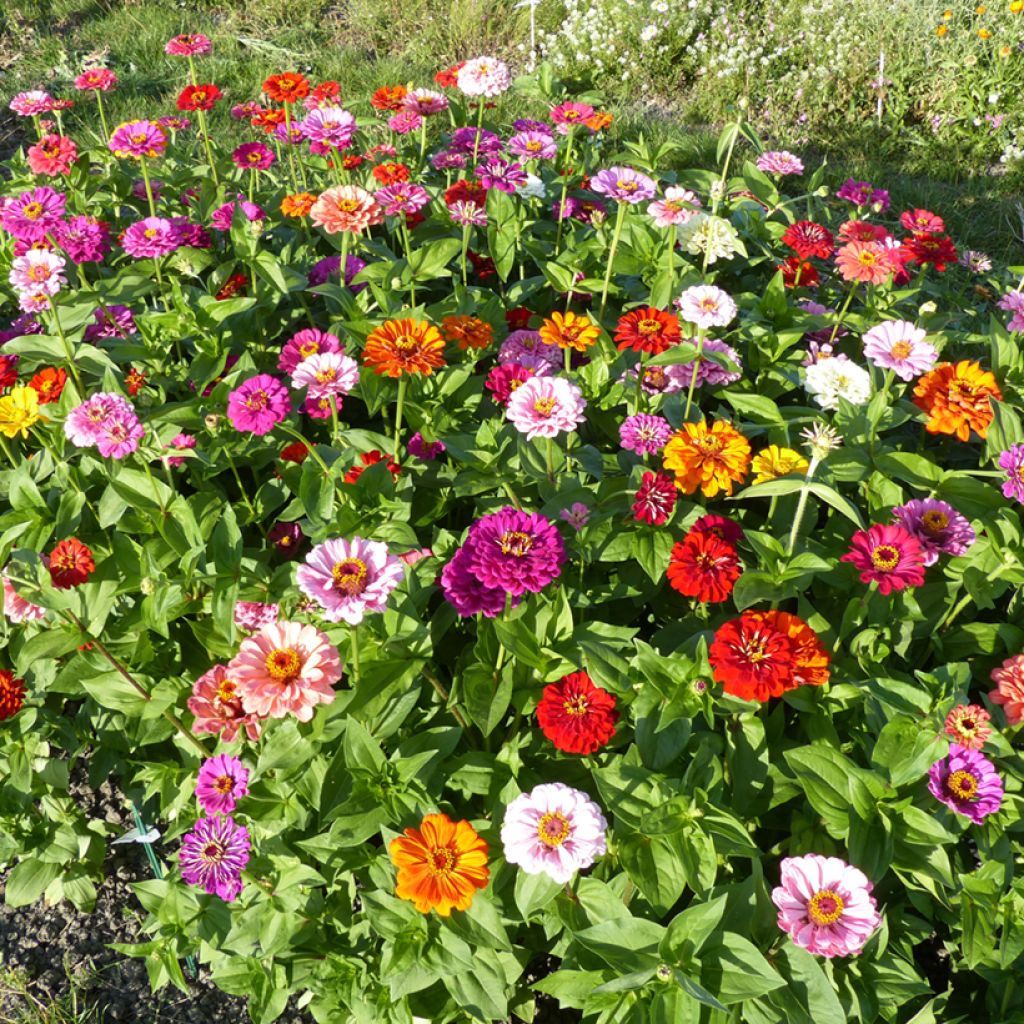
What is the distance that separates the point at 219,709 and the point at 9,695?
21.1 inches

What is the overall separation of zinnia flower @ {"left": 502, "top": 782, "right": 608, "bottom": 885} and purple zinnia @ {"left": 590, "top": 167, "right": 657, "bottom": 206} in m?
1.83

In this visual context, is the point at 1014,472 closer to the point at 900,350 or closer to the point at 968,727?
the point at 900,350

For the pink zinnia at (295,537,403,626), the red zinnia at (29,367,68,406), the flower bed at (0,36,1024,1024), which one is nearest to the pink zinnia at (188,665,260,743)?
the flower bed at (0,36,1024,1024)

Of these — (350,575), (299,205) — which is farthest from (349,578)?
(299,205)

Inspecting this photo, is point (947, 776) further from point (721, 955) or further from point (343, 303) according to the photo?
point (343, 303)

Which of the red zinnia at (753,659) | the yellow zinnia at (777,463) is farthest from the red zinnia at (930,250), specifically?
the red zinnia at (753,659)

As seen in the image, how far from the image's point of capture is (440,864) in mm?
1566

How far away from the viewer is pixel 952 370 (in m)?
2.36

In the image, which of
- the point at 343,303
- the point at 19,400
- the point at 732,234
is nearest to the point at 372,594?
the point at 19,400

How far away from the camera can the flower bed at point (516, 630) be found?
1.68 m

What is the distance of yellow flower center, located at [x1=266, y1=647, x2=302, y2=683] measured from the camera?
1642 mm

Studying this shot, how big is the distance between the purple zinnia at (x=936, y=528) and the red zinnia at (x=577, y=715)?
773 millimetres

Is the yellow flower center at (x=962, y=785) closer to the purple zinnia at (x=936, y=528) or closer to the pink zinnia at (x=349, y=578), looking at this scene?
the purple zinnia at (x=936, y=528)

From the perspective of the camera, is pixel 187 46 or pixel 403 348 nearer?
pixel 403 348
